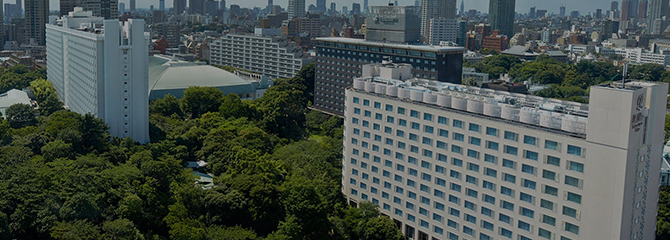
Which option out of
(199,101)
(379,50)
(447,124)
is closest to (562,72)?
(379,50)

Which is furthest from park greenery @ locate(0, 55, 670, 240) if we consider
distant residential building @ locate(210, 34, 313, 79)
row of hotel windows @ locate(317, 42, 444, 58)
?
distant residential building @ locate(210, 34, 313, 79)

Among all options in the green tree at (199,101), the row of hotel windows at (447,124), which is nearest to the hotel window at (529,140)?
the row of hotel windows at (447,124)

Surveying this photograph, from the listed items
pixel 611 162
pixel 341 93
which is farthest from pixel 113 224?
pixel 341 93

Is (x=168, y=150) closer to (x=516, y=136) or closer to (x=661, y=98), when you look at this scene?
(x=516, y=136)

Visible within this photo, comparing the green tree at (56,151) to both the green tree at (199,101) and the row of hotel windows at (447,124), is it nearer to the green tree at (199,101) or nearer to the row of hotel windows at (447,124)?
the row of hotel windows at (447,124)

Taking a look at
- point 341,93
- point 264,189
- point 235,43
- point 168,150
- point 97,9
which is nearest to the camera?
point 264,189

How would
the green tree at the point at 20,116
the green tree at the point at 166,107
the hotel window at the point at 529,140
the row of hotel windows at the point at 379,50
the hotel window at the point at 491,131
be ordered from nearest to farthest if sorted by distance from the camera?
the hotel window at the point at 529,140 < the hotel window at the point at 491,131 < the green tree at the point at 20,116 < the green tree at the point at 166,107 < the row of hotel windows at the point at 379,50

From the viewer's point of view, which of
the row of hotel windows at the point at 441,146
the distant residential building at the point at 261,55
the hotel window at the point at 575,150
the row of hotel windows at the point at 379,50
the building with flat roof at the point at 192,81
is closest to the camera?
the hotel window at the point at 575,150
